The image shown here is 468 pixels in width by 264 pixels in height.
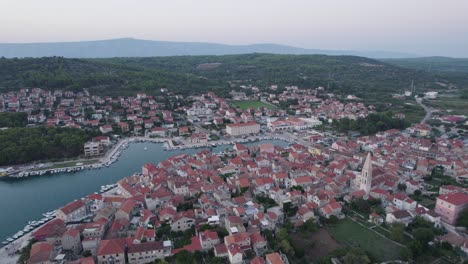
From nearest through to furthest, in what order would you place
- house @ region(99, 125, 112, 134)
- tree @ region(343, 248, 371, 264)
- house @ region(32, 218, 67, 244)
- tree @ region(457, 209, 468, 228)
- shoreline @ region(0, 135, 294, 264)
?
1. tree @ region(343, 248, 371, 264)
2. shoreline @ region(0, 135, 294, 264)
3. house @ region(32, 218, 67, 244)
4. tree @ region(457, 209, 468, 228)
5. house @ region(99, 125, 112, 134)

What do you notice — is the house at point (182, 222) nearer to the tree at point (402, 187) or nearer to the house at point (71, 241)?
the house at point (71, 241)

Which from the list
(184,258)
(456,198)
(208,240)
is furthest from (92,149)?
(456,198)

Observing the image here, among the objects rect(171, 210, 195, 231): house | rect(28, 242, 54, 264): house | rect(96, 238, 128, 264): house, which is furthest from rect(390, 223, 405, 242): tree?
rect(28, 242, 54, 264): house

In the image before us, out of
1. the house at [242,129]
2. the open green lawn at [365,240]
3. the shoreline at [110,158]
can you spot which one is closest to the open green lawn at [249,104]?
the house at [242,129]

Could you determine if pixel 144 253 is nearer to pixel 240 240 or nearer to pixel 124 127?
pixel 240 240

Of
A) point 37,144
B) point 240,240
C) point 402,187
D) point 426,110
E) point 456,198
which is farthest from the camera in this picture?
point 426,110

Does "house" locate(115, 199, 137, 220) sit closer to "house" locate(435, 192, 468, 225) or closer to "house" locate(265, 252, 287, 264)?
"house" locate(265, 252, 287, 264)
